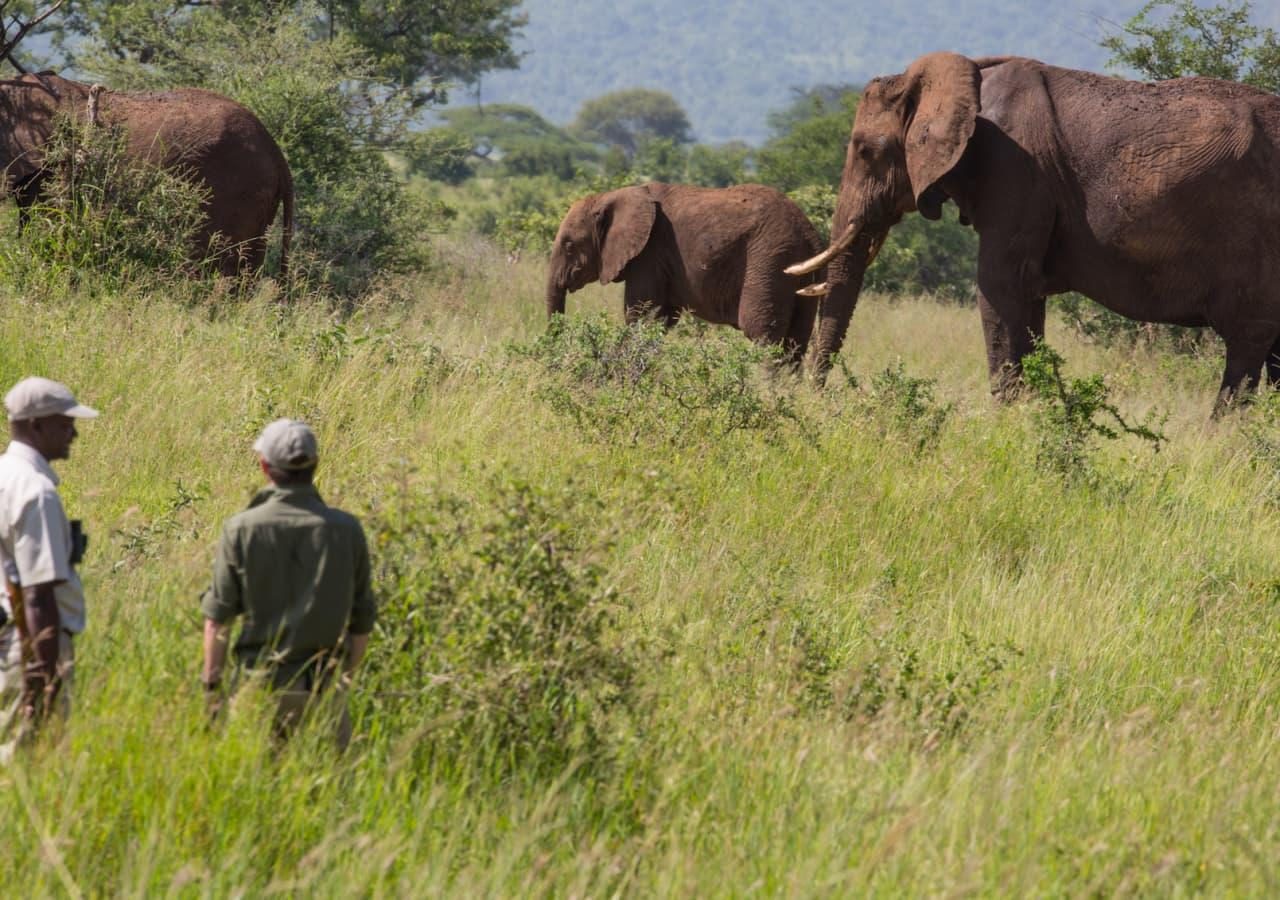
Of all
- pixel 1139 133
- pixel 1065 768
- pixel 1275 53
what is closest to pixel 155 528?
pixel 1065 768

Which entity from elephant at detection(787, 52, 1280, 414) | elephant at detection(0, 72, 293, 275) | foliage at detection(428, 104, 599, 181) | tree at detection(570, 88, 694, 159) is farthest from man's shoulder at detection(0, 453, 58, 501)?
tree at detection(570, 88, 694, 159)

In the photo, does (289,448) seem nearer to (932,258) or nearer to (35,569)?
(35,569)

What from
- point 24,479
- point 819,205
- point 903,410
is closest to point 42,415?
point 24,479

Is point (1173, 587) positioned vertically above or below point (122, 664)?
below

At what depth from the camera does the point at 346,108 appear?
57.7 ft

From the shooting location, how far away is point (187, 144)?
39.9 ft

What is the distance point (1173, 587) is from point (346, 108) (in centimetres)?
1184

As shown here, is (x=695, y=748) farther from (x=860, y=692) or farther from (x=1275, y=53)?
(x=1275, y=53)

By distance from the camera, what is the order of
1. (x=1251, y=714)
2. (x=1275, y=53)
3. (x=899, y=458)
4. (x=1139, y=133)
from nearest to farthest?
(x=1251, y=714)
(x=899, y=458)
(x=1139, y=133)
(x=1275, y=53)

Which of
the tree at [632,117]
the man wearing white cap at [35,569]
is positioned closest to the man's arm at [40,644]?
the man wearing white cap at [35,569]

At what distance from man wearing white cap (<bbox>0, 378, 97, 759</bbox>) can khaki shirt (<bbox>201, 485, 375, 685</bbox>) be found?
0.38 m

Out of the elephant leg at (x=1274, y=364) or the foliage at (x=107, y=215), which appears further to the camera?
the elephant leg at (x=1274, y=364)

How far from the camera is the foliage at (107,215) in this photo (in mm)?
11141

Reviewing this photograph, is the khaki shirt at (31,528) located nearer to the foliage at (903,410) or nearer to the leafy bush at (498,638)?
the leafy bush at (498,638)
